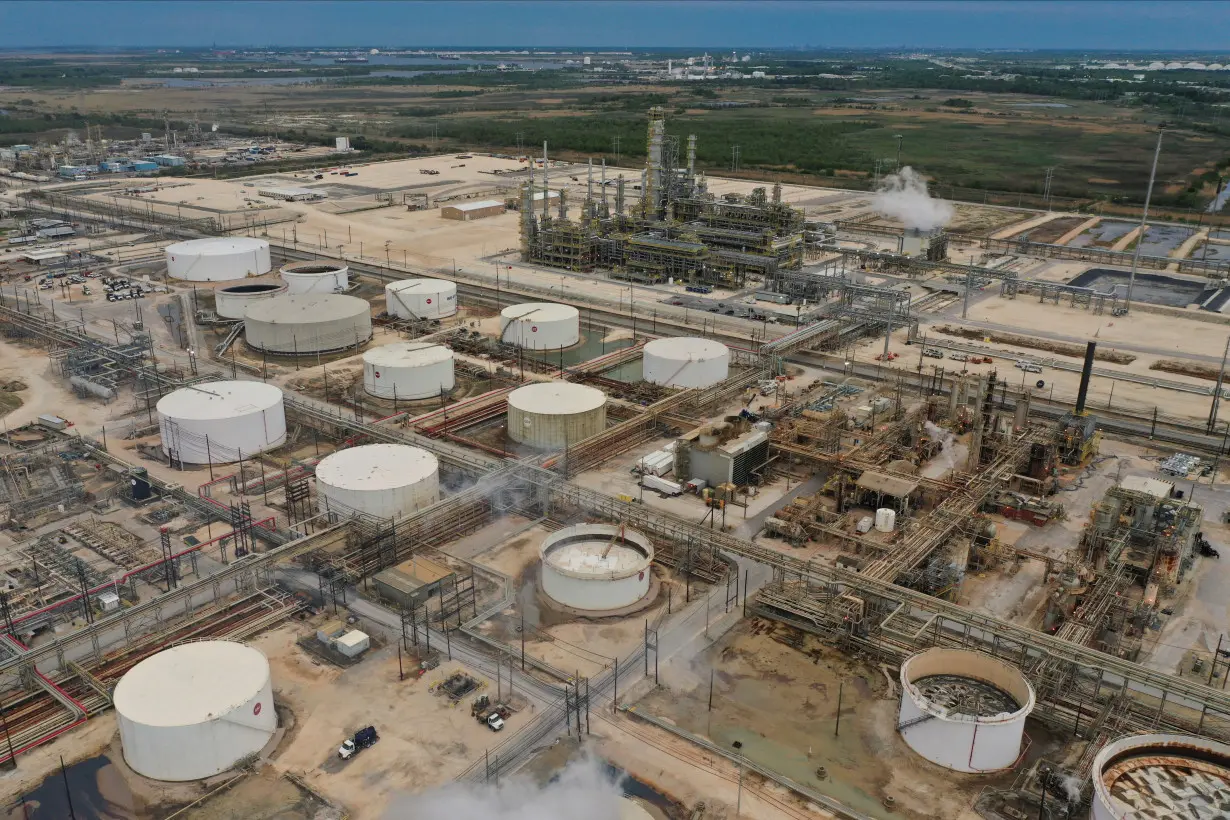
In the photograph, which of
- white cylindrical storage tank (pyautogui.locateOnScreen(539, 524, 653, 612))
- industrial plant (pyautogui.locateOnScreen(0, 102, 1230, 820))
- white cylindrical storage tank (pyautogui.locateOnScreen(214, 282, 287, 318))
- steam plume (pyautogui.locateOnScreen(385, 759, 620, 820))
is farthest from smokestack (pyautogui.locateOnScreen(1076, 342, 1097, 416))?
white cylindrical storage tank (pyautogui.locateOnScreen(214, 282, 287, 318))

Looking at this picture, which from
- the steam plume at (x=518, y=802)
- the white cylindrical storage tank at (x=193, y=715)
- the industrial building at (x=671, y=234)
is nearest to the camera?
the steam plume at (x=518, y=802)

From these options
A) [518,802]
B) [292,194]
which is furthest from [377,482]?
[292,194]

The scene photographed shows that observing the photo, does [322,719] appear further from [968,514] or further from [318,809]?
[968,514]

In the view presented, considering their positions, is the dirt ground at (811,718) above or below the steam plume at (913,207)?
below

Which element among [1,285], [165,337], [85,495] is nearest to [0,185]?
[1,285]

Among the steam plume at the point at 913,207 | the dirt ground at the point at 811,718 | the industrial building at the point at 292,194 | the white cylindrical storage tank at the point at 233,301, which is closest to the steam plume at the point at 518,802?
the dirt ground at the point at 811,718

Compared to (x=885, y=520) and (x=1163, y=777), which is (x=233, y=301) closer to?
(x=885, y=520)

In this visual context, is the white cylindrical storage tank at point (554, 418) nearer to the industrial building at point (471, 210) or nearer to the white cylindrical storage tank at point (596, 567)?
A: the white cylindrical storage tank at point (596, 567)
